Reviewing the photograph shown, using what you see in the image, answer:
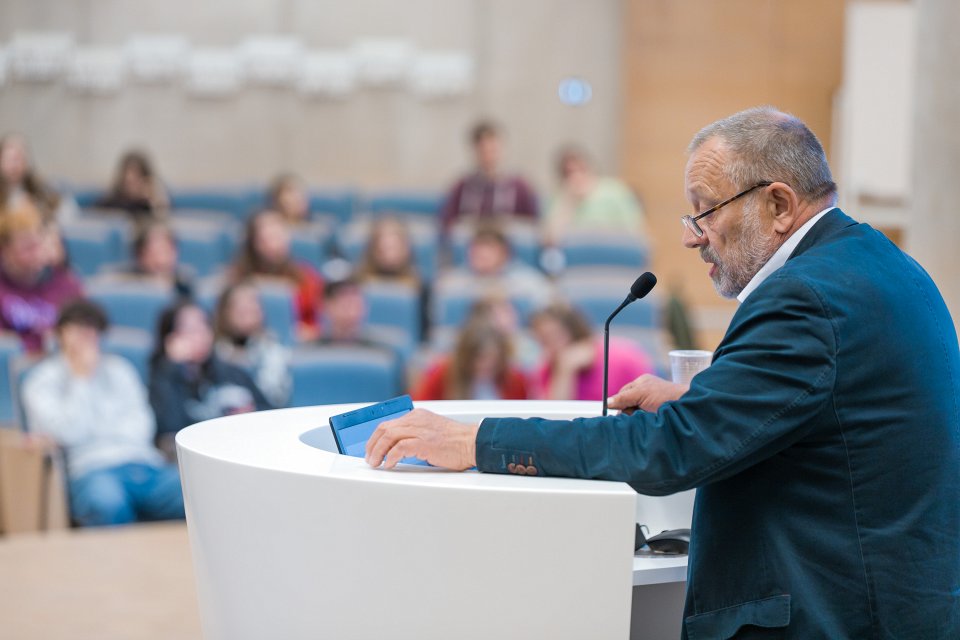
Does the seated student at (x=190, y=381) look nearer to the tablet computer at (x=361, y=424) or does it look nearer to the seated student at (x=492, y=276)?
the seated student at (x=492, y=276)

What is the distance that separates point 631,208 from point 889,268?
5.02 m

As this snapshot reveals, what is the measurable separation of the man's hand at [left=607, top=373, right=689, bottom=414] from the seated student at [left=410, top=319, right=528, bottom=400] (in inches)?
83.6

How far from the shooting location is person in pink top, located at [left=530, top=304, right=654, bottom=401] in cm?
378

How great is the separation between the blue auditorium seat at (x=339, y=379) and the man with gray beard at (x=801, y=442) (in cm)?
261

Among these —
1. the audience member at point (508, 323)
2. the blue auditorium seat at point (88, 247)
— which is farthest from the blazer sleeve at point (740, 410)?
the blue auditorium seat at point (88, 247)

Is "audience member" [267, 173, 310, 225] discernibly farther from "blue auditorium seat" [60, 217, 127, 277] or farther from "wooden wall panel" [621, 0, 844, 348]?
"wooden wall panel" [621, 0, 844, 348]

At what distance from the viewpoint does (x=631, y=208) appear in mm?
6309

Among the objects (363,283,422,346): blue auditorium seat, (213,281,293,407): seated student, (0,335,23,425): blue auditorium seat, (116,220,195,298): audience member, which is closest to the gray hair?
(213,281,293,407): seated student

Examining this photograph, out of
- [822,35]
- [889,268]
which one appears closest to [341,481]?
[889,268]

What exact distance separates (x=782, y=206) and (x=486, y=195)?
4974mm

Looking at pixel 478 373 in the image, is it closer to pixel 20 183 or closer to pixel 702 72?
pixel 20 183

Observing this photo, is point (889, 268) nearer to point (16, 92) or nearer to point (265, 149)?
point (265, 149)

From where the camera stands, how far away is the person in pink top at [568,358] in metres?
3.78

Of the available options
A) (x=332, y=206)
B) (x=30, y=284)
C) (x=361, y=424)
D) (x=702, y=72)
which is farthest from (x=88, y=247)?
(x=361, y=424)
